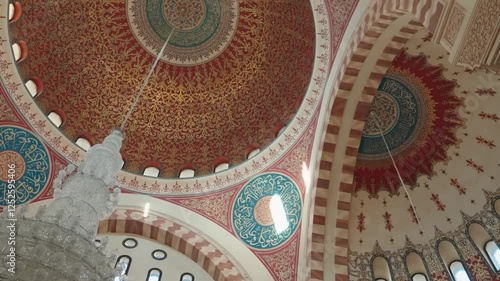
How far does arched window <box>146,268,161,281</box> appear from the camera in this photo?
8279 mm

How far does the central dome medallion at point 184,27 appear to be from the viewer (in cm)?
962

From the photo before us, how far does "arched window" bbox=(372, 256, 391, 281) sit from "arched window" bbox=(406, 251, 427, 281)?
0.34 metres

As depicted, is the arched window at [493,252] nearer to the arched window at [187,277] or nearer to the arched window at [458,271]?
the arched window at [458,271]

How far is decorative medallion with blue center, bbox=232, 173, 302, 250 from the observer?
25.6ft

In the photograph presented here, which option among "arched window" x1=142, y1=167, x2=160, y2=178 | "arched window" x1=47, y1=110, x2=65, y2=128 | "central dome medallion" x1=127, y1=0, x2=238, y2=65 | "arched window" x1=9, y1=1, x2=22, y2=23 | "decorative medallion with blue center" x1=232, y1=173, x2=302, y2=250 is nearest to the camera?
"decorative medallion with blue center" x1=232, y1=173, x2=302, y2=250

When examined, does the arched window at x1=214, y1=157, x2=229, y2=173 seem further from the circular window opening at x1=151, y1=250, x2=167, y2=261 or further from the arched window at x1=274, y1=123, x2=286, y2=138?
the circular window opening at x1=151, y1=250, x2=167, y2=261

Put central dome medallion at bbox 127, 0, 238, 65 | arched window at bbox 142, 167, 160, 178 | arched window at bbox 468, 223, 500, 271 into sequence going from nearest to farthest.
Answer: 1. arched window at bbox 468, 223, 500, 271
2. arched window at bbox 142, 167, 160, 178
3. central dome medallion at bbox 127, 0, 238, 65

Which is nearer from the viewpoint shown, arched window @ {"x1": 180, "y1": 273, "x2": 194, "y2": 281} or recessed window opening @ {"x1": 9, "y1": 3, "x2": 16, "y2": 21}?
recessed window opening @ {"x1": 9, "y1": 3, "x2": 16, "y2": 21}

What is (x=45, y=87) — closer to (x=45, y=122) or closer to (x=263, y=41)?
(x=45, y=122)

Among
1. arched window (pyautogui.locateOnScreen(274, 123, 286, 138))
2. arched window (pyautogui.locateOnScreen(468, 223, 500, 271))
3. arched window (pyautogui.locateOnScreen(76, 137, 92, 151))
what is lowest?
arched window (pyautogui.locateOnScreen(468, 223, 500, 271))

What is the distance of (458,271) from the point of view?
7652 millimetres

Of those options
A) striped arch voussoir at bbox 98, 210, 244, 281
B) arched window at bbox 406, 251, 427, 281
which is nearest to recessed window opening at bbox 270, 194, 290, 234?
striped arch voussoir at bbox 98, 210, 244, 281

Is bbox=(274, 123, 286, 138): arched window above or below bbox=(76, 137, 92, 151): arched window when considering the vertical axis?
above

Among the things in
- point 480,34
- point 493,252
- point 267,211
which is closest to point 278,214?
point 267,211
